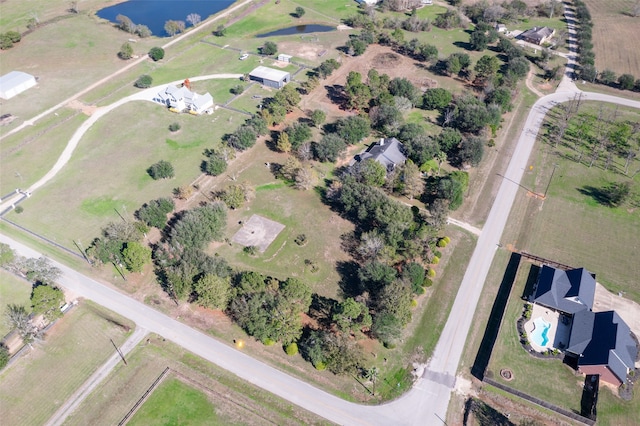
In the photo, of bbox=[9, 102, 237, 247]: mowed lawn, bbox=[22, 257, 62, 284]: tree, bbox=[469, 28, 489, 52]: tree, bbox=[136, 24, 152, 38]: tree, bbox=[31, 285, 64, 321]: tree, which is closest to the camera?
bbox=[31, 285, 64, 321]: tree

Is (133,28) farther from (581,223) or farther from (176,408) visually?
(581,223)

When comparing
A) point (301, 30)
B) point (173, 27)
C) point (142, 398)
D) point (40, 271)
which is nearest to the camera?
point (142, 398)

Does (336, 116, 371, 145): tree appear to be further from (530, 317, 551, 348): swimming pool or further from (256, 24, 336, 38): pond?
(256, 24, 336, 38): pond

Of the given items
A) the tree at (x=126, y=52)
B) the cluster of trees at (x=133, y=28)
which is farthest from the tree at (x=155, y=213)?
the cluster of trees at (x=133, y=28)

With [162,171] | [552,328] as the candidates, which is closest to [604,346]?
[552,328]

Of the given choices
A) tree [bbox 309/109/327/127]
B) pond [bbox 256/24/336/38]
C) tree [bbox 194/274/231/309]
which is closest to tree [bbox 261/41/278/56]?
pond [bbox 256/24/336/38]
